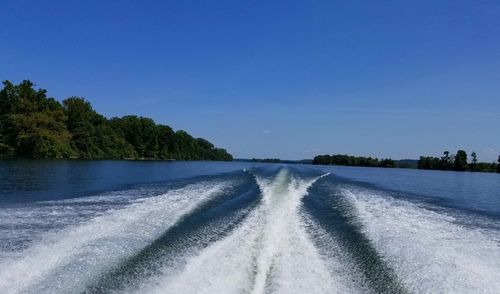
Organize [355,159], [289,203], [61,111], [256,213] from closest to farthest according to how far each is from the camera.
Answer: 1. [256,213]
2. [289,203]
3. [61,111]
4. [355,159]

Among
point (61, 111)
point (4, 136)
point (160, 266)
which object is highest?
point (61, 111)

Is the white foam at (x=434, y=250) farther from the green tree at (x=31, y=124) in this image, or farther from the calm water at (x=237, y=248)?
the green tree at (x=31, y=124)

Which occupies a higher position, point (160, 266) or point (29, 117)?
point (29, 117)

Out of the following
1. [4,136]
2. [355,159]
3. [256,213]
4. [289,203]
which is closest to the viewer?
[256,213]

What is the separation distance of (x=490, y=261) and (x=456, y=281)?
5.36ft

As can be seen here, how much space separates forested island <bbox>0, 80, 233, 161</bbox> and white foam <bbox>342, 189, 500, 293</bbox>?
55.0 metres

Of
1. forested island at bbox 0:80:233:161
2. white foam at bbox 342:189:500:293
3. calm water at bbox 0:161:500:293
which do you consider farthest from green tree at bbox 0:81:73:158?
white foam at bbox 342:189:500:293

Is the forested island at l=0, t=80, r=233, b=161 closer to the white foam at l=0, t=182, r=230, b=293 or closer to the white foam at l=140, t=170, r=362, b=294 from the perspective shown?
the white foam at l=0, t=182, r=230, b=293

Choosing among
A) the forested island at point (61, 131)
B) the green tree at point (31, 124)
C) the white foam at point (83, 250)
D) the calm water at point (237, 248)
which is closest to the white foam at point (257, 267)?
the calm water at point (237, 248)

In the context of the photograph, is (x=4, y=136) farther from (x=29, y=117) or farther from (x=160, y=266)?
(x=160, y=266)

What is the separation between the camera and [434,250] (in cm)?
784

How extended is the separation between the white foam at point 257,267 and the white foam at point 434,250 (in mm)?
1257

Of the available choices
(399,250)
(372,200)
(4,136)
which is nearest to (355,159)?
(4,136)

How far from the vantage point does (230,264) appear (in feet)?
21.8
